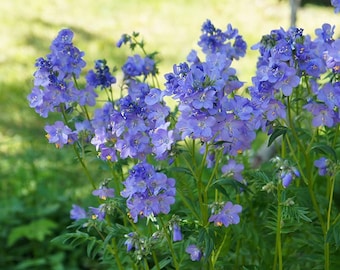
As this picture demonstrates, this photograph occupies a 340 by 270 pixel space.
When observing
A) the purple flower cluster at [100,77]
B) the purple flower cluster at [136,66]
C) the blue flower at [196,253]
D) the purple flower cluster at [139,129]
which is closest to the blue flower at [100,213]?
the purple flower cluster at [139,129]

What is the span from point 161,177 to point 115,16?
5791mm

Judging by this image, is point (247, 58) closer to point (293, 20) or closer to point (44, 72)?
point (293, 20)

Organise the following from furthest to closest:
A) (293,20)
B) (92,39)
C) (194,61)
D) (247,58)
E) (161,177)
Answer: (92,39) < (247,58) < (293,20) < (194,61) < (161,177)

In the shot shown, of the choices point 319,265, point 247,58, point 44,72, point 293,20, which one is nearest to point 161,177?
point 44,72

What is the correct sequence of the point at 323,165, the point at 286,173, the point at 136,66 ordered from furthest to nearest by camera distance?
the point at 136,66 < the point at 323,165 < the point at 286,173

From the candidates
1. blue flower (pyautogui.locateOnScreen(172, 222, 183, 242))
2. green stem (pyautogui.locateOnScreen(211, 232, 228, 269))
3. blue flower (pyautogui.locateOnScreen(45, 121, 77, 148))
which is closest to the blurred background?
blue flower (pyautogui.locateOnScreen(45, 121, 77, 148))

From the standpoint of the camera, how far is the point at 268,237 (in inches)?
96.9

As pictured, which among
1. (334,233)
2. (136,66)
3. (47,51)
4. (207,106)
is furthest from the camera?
(47,51)

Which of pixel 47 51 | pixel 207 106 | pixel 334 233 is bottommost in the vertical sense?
pixel 334 233

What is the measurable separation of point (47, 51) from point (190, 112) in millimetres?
4706

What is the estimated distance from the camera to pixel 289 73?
5.67ft

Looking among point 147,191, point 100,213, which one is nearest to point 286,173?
point 147,191

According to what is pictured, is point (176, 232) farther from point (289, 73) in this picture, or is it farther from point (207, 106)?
point (289, 73)

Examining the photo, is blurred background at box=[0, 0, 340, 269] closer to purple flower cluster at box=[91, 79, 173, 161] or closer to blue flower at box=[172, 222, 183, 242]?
purple flower cluster at box=[91, 79, 173, 161]
